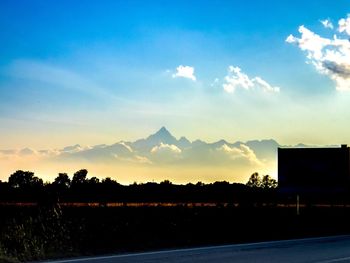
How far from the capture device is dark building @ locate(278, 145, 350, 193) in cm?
4966

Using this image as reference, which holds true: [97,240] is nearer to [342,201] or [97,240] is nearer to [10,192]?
[10,192]

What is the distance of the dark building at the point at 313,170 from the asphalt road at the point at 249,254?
99.4 feet

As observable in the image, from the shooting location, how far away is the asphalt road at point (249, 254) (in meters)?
14.9

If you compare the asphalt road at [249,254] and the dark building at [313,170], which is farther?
the dark building at [313,170]

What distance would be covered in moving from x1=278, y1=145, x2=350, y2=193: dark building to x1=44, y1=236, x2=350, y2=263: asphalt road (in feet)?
99.4

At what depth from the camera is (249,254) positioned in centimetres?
1641

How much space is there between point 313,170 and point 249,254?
35016 mm

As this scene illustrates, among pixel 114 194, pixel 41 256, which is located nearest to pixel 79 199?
pixel 114 194

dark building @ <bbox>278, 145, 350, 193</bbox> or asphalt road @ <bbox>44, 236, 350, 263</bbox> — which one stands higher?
dark building @ <bbox>278, 145, 350, 193</bbox>

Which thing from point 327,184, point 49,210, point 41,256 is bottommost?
point 41,256

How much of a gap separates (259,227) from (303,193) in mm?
24624

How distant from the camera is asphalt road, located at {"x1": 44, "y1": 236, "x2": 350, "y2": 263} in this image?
14906 mm

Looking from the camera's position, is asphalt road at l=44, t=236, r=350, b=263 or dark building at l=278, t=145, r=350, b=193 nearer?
asphalt road at l=44, t=236, r=350, b=263

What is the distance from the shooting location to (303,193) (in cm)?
5031
